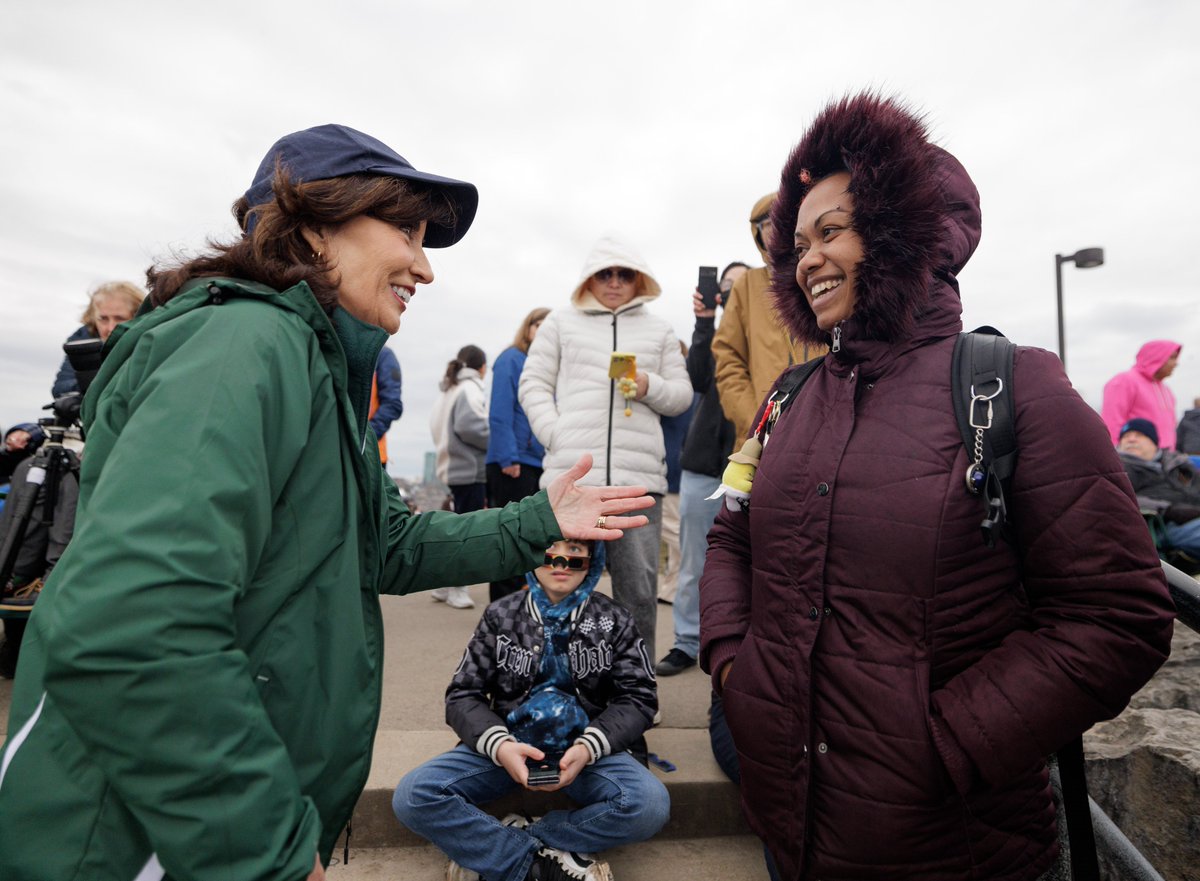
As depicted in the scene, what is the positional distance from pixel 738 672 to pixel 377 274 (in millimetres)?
1389

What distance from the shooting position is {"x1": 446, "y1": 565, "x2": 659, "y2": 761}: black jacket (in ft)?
9.82

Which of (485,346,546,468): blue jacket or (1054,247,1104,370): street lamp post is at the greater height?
(1054,247,1104,370): street lamp post

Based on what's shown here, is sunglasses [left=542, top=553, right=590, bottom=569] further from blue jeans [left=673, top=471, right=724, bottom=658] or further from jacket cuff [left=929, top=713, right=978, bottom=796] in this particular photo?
jacket cuff [left=929, top=713, right=978, bottom=796]

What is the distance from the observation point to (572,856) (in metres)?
2.77

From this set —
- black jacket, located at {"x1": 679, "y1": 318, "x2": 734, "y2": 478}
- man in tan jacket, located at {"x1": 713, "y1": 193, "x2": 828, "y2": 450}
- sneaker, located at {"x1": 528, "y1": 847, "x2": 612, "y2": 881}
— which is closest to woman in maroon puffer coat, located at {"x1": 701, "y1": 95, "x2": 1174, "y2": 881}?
sneaker, located at {"x1": 528, "y1": 847, "x2": 612, "y2": 881}

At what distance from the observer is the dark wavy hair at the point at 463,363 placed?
7.03 m

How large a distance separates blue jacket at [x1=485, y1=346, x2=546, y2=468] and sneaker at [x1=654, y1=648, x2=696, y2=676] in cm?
182

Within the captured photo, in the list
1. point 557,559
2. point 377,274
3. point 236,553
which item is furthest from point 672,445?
point 236,553

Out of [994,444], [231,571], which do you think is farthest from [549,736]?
[231,571]

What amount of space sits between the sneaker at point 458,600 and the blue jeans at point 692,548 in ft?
8.18

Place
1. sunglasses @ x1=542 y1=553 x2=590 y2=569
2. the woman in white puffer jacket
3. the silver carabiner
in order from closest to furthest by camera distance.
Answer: the silver carabiner → sunglasses @ x1=542 y1=553 x2=590 y2=569 → the woman in white puffer jacket

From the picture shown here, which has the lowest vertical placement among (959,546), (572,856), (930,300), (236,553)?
(572,856)

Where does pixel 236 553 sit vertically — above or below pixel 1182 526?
above

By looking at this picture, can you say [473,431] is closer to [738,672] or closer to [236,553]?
[738,672]
